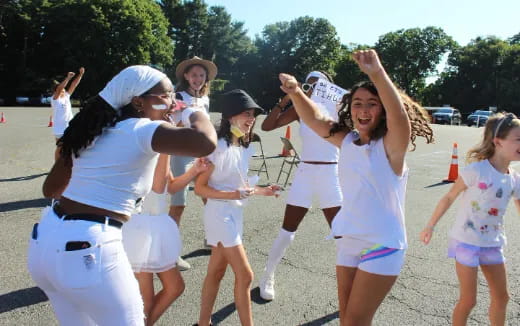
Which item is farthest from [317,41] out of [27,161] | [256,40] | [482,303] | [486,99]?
[482,303]

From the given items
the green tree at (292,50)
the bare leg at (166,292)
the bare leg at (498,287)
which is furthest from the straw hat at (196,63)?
the green tree at (292,50)

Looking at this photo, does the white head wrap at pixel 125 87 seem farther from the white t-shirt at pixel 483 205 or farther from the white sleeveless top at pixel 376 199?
the white t-shirt at pixel 483 205

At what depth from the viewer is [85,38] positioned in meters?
46.4

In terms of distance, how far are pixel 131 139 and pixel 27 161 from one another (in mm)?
10318

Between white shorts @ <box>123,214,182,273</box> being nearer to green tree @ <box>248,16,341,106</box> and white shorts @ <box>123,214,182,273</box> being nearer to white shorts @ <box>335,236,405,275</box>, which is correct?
white shorts @ <box>335,236,405,275</box>

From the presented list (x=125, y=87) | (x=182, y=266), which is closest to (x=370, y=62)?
(x=125, y=87)

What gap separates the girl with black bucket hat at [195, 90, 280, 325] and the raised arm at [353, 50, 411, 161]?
1.10 meters

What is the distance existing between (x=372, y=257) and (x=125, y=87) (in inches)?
58.8

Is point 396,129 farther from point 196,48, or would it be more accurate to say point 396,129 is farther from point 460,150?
point 196,48

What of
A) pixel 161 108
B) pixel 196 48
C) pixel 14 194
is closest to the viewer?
pixel 161 108

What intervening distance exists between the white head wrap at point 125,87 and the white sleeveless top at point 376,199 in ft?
3.88

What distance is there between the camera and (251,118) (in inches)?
132

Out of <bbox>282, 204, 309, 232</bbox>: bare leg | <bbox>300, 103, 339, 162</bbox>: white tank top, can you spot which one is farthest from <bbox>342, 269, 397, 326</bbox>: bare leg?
<bbox>300, 103, 339, 162</bbox>: white tank top

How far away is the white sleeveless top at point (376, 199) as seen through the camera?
2326 mm
